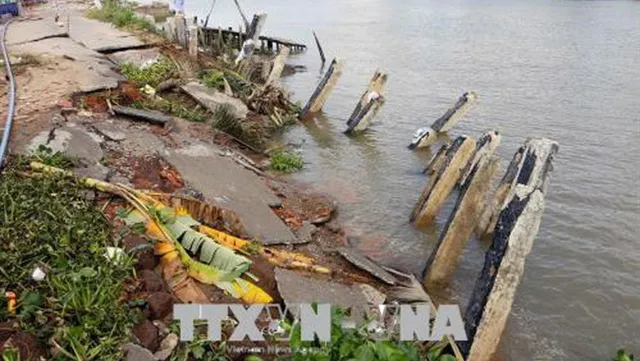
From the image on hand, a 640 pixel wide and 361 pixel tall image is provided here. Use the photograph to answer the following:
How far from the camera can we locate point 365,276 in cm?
638

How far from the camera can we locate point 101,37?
14289mm

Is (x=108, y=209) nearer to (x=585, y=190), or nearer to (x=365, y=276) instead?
(x=365, y=276)

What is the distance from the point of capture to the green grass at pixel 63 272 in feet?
11.9

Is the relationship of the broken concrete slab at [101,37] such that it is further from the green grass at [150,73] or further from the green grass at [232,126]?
the green grass at [232,126]

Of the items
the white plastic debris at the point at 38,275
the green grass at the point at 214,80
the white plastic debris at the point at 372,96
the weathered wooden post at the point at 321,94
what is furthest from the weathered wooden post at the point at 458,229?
the weathered wooden post at the point at 321,94

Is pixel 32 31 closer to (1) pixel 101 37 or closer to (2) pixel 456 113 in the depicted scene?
(1) pixel 101 37

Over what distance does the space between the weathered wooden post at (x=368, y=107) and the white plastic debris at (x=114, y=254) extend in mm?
9312

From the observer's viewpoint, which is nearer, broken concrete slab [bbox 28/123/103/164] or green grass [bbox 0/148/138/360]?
green grass [bbox 0/148/138/360]

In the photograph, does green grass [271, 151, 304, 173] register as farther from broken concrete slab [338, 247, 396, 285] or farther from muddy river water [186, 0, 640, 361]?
broken concrete slab [338, 247, 396, 285]

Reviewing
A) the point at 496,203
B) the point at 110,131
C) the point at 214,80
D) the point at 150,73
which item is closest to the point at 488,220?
the point at 496,203

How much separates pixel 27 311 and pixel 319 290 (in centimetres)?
267

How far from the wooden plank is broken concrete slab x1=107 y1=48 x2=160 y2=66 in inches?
275

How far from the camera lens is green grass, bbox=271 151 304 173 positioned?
34.0 ft

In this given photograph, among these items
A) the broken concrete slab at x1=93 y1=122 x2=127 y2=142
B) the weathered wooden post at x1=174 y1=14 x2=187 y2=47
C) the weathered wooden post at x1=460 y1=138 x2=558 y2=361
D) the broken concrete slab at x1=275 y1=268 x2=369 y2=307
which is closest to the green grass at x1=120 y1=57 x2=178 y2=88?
the broken concrete slab at x1=93 y1=122 x2=127 y2=142
